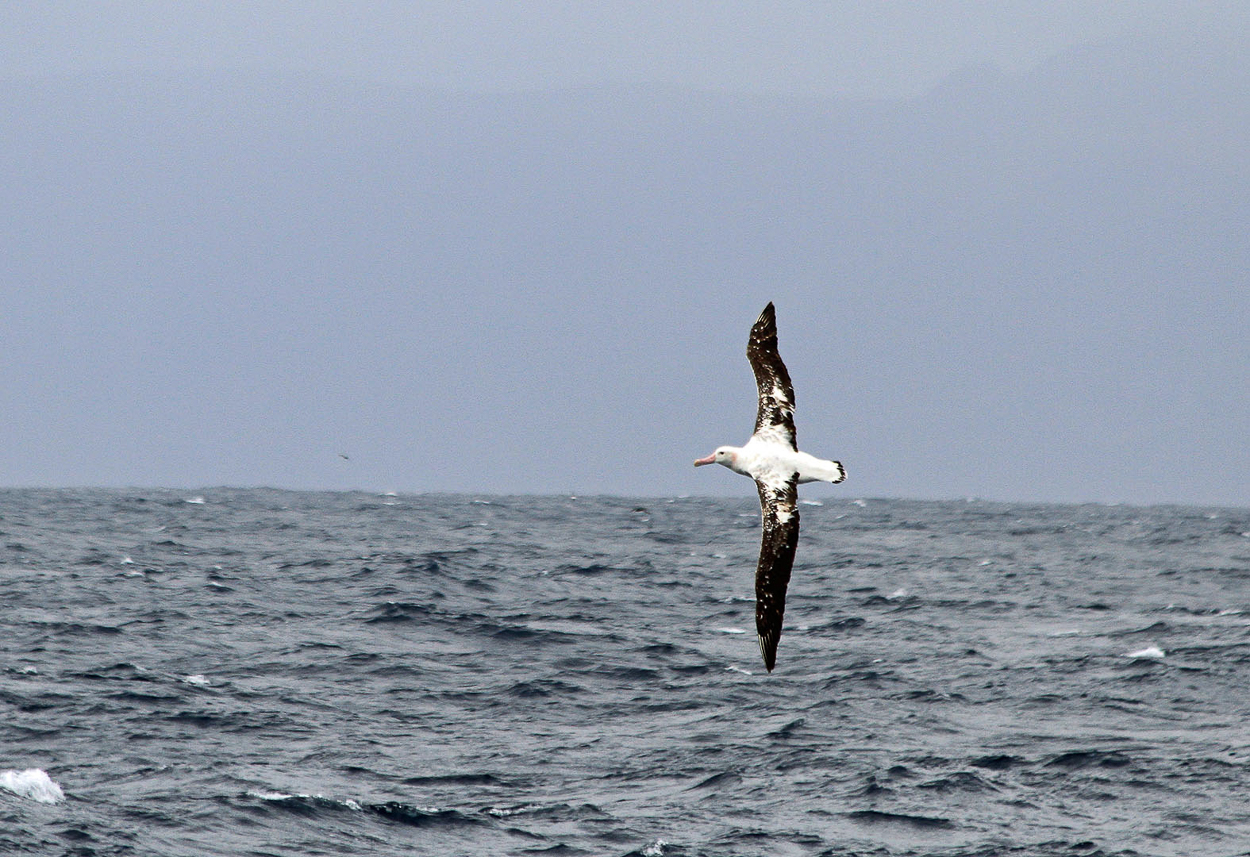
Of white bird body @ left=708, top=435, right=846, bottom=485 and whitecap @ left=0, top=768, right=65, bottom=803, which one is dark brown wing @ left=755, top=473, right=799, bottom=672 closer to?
white bird body @ left=708, top=435, right=846, bottom=485

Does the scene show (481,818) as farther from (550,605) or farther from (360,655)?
(550,605)

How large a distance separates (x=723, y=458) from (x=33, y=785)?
9362 mm

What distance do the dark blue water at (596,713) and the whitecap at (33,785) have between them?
0.05m

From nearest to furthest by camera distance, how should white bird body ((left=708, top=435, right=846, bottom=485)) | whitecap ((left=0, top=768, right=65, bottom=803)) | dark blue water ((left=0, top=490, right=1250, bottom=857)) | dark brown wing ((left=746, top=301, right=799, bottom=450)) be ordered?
1. white bird body ((left=708, top=435, right=846, bottom=485))
2. dark brown wing ((left=746, top=301, right=799, bottom=450))
3. whitecap ((left=0, top=768, right=65, bottom=803))
4. dark blue water ((left=0, top=490, right=1250, bottom=857))

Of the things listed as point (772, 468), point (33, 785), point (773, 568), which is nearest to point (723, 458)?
point (772, 468)

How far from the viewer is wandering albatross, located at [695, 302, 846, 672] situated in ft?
39.5

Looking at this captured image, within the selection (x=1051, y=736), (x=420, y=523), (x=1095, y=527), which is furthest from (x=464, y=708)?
(x=1095, y=527)

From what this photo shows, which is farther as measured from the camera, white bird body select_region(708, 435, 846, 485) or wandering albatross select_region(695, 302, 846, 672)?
white bird body select_region(708, 435, 846, 485)

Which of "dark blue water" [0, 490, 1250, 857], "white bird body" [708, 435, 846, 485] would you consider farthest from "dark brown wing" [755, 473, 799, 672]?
"dark blue water" [0, 490, 1250, 857]

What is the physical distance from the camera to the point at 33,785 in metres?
16.4

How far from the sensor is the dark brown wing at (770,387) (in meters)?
13.2

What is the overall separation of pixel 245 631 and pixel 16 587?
793 cm

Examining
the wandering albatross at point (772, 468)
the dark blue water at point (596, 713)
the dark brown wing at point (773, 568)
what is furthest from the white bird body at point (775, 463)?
the dark blue water at point (596, 713)

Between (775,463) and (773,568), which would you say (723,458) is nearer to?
(775,463)
